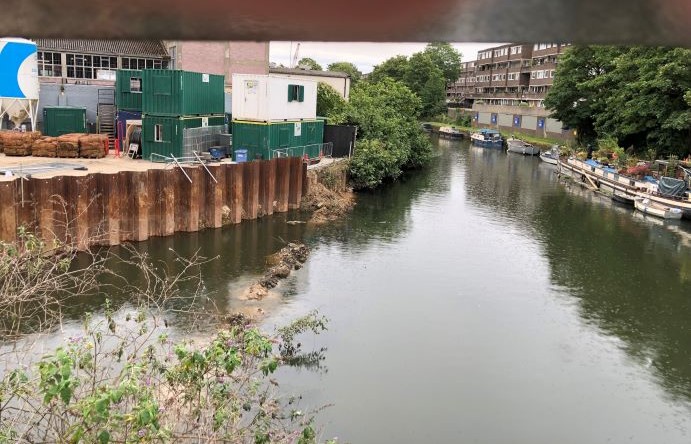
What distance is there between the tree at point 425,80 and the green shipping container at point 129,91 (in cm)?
7268

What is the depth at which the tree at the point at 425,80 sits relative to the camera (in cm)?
10144

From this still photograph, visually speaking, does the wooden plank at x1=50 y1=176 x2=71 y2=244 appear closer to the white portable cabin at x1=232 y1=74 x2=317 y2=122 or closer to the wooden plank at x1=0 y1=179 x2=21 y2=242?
the wooden plank at x1=0 y1=179 x2=21 y2=242

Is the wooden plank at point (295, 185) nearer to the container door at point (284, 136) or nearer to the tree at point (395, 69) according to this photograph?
the container door at point (284, 136)

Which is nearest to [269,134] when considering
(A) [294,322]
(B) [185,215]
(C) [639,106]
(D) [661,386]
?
(B) [185,215]

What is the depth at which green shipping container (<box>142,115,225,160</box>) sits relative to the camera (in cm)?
2864

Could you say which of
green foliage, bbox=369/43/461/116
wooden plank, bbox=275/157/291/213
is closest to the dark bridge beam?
wooden plank, bbox=275/157/291/213

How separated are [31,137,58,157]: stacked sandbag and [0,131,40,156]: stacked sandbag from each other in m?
0.28

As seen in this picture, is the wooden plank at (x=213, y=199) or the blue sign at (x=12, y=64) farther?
the blue sign at (x=12, y=64)

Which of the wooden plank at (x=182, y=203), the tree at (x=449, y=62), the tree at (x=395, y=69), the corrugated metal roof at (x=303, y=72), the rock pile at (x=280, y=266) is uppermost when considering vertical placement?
the tree at (x=449, y=62)

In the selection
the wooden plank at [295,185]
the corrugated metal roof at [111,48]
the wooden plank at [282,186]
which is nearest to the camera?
the wooden plank at [282,186]

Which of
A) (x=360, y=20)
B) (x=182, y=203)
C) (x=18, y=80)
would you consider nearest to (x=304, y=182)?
(x=182, y=203)

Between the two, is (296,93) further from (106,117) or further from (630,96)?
(630,96)

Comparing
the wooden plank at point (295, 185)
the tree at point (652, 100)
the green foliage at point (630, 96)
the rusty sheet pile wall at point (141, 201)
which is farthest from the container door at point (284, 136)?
the tree at point (652, 100)

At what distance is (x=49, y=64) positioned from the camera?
49.6 m
